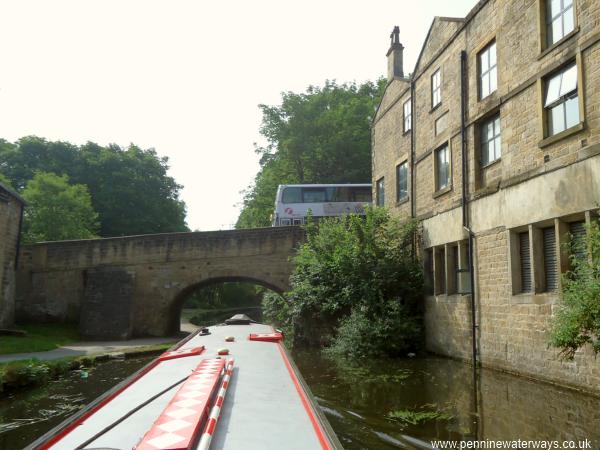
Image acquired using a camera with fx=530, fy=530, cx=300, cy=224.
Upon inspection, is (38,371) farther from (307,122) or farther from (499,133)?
(307,122)

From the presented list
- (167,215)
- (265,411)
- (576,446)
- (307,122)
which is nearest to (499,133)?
(576,446)

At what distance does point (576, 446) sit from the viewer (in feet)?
17.4

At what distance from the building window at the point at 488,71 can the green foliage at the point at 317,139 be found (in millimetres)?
19033

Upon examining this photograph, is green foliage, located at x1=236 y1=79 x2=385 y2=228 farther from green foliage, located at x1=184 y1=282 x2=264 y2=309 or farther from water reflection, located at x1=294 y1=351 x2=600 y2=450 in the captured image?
water reflection, located at x1=294 y1=351 x2=600 y2=450

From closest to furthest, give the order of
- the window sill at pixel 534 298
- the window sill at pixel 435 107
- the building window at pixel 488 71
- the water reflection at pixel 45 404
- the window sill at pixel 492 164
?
1. the water reflection at pixel 45 404
2. the window sill at pixel 534 298
3. the window sill at pixel 492 164
4. the building window at pixel 488 71
5. the window sill at pixel 435 107

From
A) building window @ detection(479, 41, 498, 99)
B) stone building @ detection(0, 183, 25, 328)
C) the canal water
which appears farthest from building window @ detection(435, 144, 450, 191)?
stone building @ detection(0, 183, 25, 328)

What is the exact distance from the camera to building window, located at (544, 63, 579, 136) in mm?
7762

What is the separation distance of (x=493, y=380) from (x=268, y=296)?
42.9ft

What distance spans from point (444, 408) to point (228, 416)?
4.25 m

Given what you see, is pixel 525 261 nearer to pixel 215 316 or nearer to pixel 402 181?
pixel 402 181

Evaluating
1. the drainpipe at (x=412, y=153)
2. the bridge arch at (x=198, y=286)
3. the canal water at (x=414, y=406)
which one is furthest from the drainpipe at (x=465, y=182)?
the bridge arch at (x=198, y=286)

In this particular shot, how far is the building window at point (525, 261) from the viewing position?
8.84 m

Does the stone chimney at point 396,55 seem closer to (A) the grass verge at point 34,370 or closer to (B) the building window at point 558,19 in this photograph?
(B) the building window at point 558,19

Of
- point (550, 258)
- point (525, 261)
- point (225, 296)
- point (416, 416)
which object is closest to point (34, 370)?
point (416, 416)
